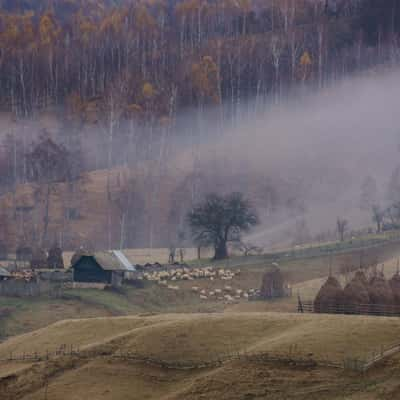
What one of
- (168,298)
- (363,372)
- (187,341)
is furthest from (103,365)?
(168,298)

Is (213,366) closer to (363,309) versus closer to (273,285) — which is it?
(363,309)

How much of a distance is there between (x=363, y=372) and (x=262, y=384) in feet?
18.5

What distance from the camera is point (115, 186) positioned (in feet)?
612

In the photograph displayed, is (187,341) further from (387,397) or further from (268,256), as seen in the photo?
(268,256)

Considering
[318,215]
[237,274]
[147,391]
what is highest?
[318,215]

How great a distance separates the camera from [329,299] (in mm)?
79375

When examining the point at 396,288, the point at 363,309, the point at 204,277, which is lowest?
the point at 363,309

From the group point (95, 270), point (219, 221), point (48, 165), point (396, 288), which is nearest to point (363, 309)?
point (396, 288)

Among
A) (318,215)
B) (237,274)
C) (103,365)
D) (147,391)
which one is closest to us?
(147,391)

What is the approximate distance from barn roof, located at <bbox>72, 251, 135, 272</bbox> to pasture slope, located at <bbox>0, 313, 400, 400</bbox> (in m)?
38.8

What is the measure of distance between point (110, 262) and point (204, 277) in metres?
11.4

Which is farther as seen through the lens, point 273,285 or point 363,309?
point 273,285

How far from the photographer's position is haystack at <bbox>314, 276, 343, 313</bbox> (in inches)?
3103

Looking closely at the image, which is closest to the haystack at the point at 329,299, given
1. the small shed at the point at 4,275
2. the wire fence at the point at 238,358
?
the wire fence at the point at 238,358
